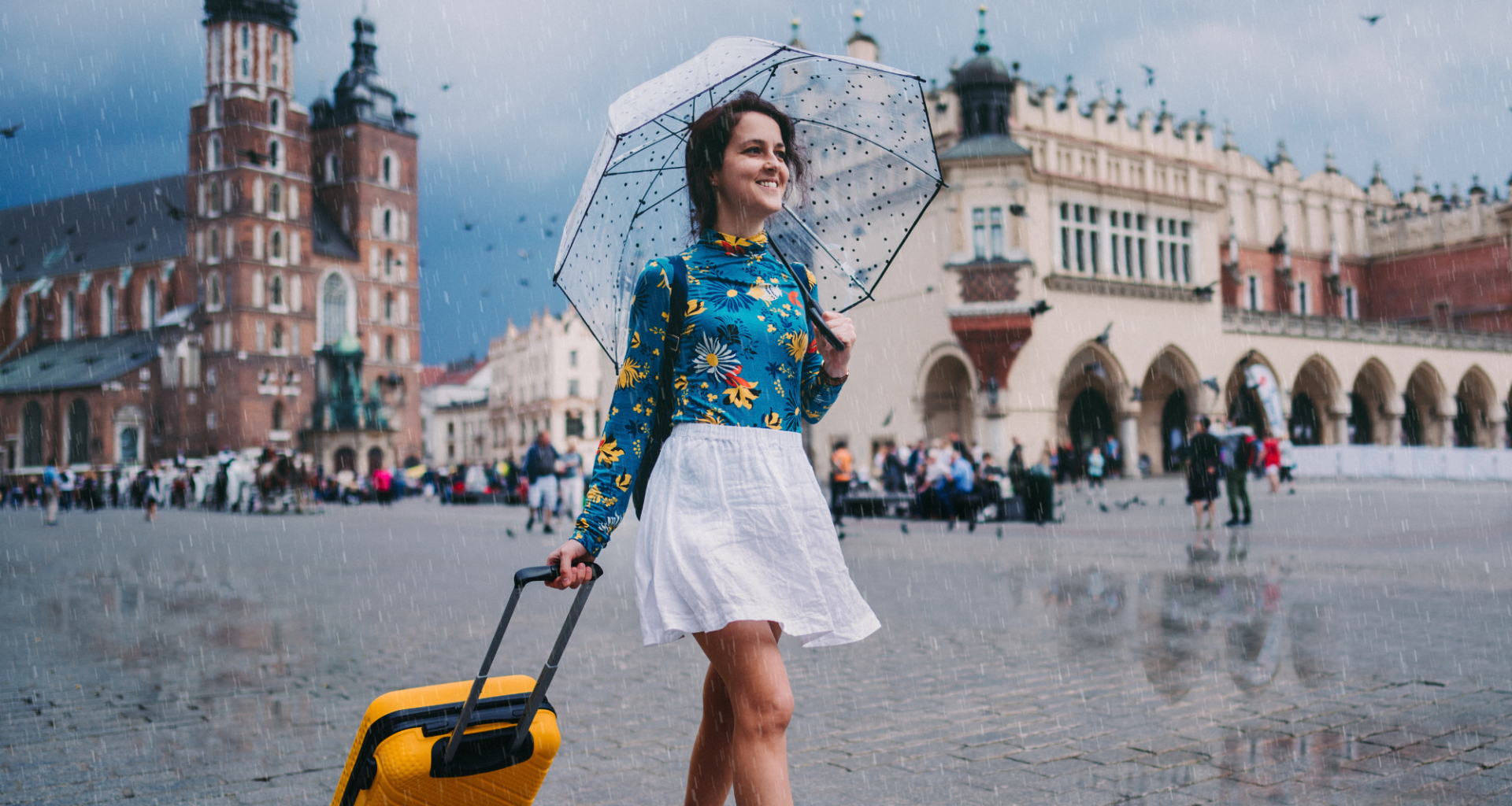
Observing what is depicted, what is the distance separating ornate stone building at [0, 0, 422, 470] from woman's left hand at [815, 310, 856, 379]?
71651 mm

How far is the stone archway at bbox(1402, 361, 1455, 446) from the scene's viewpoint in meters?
45.4

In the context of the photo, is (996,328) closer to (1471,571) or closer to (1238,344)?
(1238,344)

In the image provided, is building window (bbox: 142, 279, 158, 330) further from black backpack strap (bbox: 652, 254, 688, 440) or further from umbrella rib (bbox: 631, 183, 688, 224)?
black backpack strap (bbox: 652, 254, 688, 440)

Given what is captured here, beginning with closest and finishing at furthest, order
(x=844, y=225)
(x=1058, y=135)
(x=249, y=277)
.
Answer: (x=844, y=225) < (x=1058, y=135) < (x=249, y=277)

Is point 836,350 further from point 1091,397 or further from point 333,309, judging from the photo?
point 333,309

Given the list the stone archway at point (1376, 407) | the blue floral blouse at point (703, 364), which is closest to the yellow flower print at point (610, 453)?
the blue floral blouse at point (703, 364)

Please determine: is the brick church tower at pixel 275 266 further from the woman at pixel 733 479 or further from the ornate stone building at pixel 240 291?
the woman at pixel 733 479

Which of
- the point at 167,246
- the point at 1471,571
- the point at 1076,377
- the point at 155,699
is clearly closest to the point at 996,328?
the point at 1076,377

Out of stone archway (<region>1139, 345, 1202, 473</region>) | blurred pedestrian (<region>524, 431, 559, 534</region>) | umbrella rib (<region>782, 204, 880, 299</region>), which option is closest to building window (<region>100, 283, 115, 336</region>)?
stone archway (<region>1139, 345, 1202, 473</region>)

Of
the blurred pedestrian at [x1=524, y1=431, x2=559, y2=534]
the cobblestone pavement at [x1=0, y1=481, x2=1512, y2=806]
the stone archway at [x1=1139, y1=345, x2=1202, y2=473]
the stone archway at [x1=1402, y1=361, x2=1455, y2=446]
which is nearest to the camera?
the cobblestone pavement at [x1=0, y1=481, x2=1512, y2=806]

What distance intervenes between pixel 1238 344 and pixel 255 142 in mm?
64659

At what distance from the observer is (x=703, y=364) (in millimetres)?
2459

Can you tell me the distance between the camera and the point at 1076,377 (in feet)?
126

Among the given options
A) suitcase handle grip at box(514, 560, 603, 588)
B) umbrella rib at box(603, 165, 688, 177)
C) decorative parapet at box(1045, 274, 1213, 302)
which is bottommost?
suitcase handle grip at box(514, 560, 603, 588)
